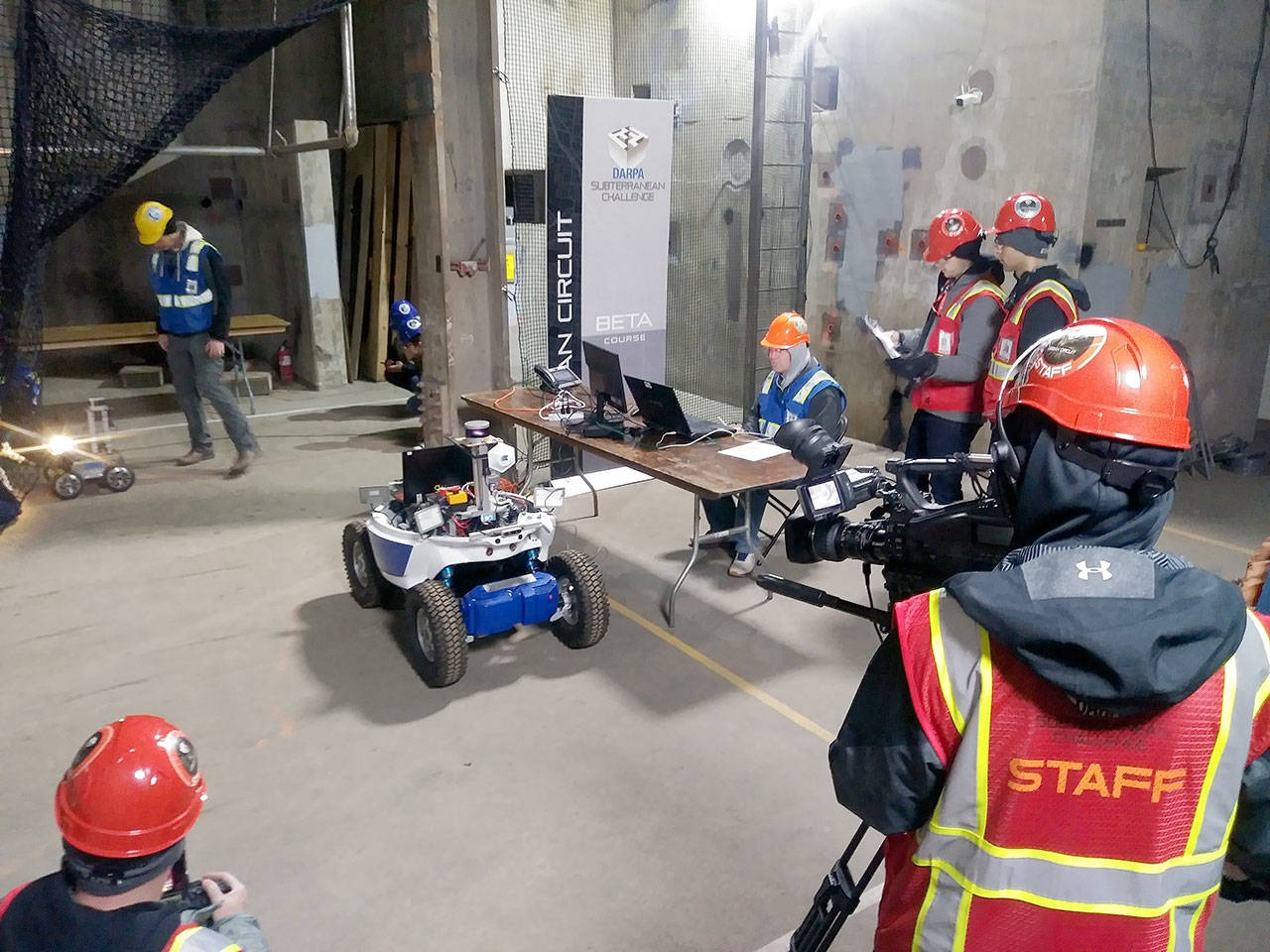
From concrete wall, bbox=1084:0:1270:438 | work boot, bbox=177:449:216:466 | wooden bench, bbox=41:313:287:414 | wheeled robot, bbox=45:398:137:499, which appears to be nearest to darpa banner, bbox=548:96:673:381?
concrete wall, bbox=1084:0:1270:438

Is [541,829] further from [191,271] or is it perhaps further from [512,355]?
[191,271]

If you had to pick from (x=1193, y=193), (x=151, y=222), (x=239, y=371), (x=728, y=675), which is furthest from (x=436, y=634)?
(x=239, y=371)

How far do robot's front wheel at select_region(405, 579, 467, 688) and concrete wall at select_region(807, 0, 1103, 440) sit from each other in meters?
4.07

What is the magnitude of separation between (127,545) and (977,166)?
5275mm

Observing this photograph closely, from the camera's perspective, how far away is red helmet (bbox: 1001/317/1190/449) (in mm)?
1058

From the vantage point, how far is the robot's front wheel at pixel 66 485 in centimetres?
537

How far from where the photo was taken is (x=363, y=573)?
13.0 feet

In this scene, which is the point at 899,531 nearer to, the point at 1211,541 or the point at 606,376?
the point at 606,376

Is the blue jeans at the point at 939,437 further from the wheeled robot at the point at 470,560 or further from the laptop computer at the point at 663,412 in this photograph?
the wheeled robot at the point at 470,560

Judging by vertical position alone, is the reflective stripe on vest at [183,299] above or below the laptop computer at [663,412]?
above

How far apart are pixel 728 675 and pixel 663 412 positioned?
1138 mm

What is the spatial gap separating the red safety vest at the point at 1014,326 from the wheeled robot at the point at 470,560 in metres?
1.84

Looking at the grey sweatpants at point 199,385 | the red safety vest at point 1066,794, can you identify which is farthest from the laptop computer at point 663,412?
the grey sweatpants at point 199,385

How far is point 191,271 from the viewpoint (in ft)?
18.4
